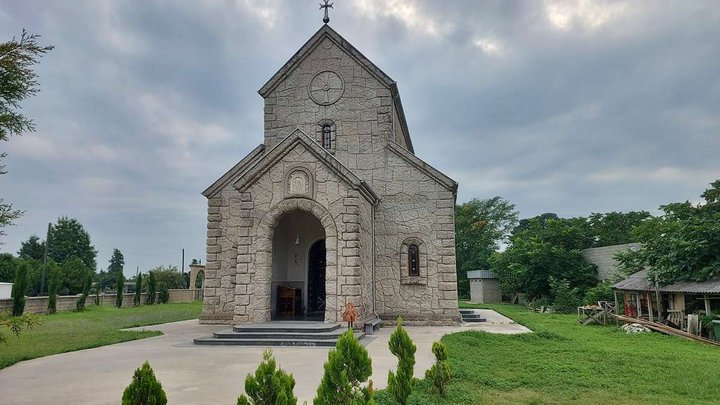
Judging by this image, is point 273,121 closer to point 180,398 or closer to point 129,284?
point 180,398

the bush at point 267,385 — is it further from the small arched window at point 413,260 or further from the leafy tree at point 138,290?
the leafy tree at point 138,290

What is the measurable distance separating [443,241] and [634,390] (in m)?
8.68

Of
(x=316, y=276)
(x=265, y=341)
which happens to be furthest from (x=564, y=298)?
(x=265, y=341)

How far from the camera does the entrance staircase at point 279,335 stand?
33.7ft

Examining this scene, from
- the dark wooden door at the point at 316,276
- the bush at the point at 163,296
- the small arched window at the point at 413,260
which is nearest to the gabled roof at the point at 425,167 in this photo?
the small arched window at the point at 413,260

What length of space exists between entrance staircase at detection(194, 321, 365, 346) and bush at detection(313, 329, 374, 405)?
5942 mm

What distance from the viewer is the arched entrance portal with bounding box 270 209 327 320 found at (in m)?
15.0

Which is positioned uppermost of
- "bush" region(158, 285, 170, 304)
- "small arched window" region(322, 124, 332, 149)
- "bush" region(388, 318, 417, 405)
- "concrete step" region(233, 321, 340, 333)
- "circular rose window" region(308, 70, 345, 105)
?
"circular rose window" region(308, 70, 345, 105)

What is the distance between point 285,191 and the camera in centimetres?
1266

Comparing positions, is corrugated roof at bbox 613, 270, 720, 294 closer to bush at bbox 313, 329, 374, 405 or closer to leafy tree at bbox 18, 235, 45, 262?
bush at bbox 313, 329, 374, 405

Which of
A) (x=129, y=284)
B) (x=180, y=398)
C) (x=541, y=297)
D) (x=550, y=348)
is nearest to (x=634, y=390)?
(x=550, y=348)

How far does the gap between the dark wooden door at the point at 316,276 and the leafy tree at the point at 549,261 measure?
14496mm

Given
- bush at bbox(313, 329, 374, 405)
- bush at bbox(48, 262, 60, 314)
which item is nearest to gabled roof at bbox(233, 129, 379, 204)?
bush at bbox(313, 329, 374, 405)

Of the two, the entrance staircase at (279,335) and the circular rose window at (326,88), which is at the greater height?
the circular rose window at (326,88)
